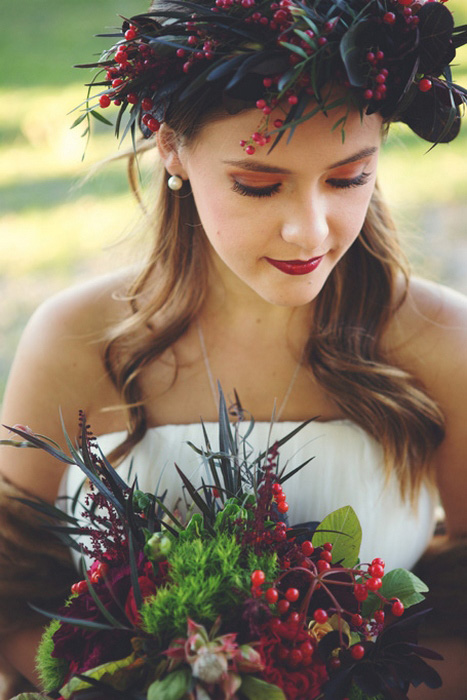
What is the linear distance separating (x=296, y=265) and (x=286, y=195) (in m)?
0.11

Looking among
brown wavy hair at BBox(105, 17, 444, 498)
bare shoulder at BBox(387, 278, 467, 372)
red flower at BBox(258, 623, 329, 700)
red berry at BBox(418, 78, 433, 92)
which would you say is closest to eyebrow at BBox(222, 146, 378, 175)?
red berry at BBox(418, 78, 433, 92)

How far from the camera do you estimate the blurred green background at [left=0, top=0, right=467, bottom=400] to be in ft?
10.7

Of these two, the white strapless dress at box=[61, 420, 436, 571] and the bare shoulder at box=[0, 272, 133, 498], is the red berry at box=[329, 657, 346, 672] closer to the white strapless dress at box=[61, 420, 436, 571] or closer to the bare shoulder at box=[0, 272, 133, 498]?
the white strapless dress at box=[61, 420, 436, 571]

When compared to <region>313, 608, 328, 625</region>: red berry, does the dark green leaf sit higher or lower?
higher

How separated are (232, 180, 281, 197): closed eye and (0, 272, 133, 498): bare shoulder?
20.4 inches

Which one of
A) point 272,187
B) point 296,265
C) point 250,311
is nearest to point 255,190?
point 272,187

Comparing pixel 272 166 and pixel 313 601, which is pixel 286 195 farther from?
pixel 313 601

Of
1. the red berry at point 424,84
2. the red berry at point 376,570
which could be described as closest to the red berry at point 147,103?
the red berry at point 424,84

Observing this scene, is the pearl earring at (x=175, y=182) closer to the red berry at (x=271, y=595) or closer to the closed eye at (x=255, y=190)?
the closed eye at (x=255, y=190)

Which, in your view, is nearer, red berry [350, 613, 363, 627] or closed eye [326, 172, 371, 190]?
red berry [350, 613, 363, 627]

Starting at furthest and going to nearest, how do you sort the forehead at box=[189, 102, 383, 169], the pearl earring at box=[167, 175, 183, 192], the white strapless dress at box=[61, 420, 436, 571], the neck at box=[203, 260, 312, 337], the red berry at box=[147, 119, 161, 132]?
1. the neck at box=[203, 260, 312, 337]
2. the white strapless dress at box=[61, 420, 436, 571]
3. the pearl earring at box=[167, 175, 183, 192]
4. the red berry at box=[147, 119, 161, 132]
5. the forehead at box=[189, 102, 383, 169]

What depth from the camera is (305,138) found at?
107cm

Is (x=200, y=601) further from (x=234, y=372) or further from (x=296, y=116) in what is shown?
(x=234, y=372)

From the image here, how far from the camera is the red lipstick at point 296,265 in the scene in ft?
3.88
